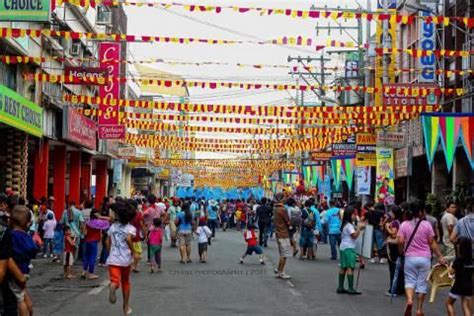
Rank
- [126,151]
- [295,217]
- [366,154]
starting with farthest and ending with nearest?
[126,151] < [366,154] < [295,217]

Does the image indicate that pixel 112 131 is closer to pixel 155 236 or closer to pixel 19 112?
pixel 19 112

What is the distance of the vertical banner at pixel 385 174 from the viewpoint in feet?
97.3

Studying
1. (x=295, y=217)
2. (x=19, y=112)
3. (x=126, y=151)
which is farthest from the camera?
(x=126, y=151)

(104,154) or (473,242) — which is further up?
(104,154)

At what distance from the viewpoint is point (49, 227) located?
22.2 meters

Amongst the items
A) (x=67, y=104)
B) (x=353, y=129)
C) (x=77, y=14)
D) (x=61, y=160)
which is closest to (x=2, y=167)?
(x=67, y=104)

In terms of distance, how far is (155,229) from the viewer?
65.5 ft

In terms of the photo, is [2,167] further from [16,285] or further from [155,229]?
[16,285]

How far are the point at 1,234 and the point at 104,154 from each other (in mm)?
32664

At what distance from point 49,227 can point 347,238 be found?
9632 mm

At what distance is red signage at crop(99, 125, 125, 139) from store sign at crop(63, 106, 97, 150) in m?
0.61

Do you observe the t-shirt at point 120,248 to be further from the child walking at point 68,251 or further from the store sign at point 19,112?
the store sign at point 19,112

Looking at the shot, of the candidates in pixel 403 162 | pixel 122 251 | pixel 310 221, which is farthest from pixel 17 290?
pixel 403 162

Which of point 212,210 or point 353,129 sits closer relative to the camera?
point 212,210
